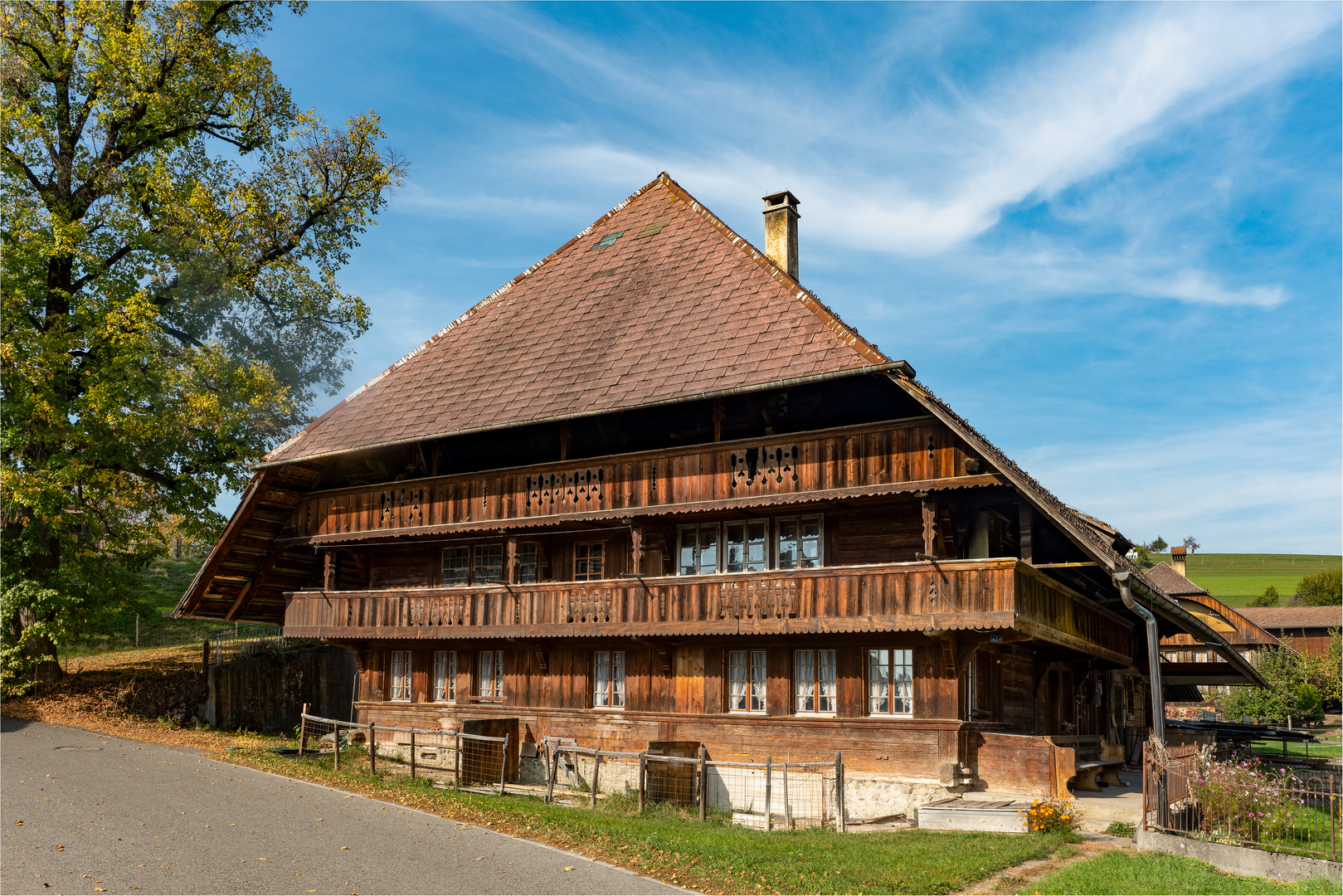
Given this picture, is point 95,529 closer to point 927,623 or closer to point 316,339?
point 316,339

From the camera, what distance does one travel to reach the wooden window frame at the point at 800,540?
2105 centimetres

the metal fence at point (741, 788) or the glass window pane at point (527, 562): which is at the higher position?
the glass window pane at point (527, 562)

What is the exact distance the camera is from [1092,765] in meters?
19.3

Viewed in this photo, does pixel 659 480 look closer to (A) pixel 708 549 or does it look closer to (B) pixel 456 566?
(A) pixel 708 549

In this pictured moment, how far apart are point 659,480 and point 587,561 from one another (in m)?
3.21

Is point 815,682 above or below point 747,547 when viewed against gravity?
below

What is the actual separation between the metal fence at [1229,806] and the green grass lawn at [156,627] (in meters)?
25.7

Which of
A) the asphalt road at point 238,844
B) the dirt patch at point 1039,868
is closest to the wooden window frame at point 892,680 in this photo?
the dirt patch at point 1039,868

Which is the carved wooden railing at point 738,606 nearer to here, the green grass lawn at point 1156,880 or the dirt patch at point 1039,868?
the dirt patch at point 1039,868

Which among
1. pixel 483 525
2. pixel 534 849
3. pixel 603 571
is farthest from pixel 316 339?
pixel 534 849

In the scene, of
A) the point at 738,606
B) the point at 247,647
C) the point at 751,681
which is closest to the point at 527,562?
the point at 751,681

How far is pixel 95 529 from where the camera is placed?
28.8 metres

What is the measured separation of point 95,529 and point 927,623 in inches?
900

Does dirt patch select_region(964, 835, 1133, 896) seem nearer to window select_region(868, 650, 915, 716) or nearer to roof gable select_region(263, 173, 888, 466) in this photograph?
window select_region(868, 650, 915, 716)
